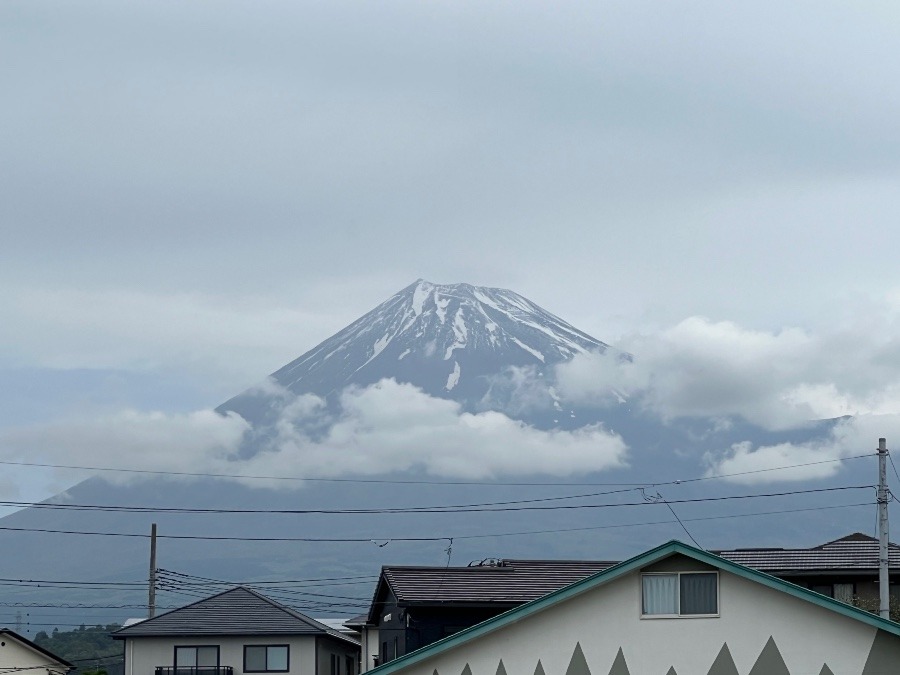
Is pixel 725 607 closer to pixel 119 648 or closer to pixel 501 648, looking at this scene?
pixel 501 648

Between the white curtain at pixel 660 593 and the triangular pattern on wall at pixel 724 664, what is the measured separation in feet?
4.03

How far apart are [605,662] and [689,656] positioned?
67.9 inches

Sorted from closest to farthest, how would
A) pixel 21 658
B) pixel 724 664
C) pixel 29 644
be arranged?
pixel 724 664 → pixel 29 644 → pixel 21 658

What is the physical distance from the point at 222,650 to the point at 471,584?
21.1 meters

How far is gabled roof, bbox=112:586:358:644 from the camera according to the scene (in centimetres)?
6003

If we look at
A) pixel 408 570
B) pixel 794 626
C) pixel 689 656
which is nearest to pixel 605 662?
pixel 689 656

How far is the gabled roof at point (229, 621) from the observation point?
60031mm

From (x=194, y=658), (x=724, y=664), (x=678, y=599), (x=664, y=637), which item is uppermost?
(x=678, y=599)

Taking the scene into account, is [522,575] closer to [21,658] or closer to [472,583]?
[472,583]

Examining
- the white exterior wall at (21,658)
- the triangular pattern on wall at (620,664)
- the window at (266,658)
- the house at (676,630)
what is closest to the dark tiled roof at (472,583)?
the house at (676,630)

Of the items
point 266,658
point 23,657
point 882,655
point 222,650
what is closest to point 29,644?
point 23,657

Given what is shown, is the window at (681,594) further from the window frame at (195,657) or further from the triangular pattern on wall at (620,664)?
the window frame at (195,657)

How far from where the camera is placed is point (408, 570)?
146 ft

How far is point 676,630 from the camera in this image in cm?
2997
